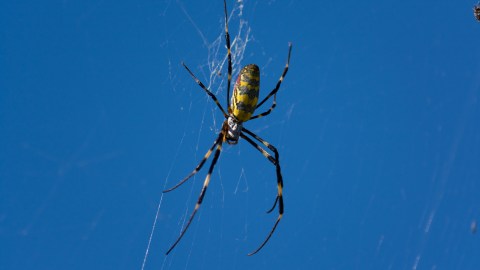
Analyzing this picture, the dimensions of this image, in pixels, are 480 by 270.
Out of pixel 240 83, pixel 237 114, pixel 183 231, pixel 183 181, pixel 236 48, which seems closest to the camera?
pixel 183 231

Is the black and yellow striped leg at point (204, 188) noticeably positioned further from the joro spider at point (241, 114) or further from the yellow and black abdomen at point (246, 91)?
the yellow and black abdomen at point (246, 91)

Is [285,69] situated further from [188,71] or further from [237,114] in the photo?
[188,71]

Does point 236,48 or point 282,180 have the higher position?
point 236,48

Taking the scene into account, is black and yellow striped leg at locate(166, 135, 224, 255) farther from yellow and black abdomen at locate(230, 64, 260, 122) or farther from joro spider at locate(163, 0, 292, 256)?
yellow and black abdomen at locate(230, 64, 260, 122)

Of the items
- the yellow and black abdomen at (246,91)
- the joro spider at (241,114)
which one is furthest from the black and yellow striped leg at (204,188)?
the yellow and black abdomen at (246,91)

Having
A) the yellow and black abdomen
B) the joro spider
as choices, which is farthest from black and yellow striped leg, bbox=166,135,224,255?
the yellow and black abdomen

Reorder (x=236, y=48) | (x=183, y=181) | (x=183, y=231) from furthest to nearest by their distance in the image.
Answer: (x=236, y=48), (x=183, y=181), (x=183, y=231)

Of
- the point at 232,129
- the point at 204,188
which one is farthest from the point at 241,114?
the point at 204,188

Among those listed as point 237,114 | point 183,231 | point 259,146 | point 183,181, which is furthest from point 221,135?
point 183,231
